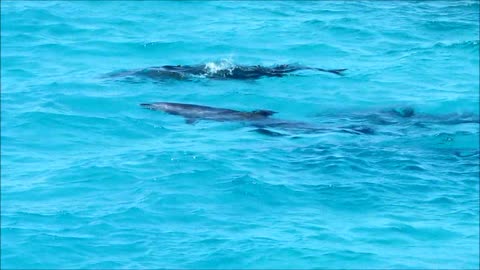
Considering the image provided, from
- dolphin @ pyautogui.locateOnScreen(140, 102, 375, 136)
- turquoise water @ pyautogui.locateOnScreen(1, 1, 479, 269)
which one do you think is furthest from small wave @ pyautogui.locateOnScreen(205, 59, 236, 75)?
dolphin @ pyautogui.locateOnScreen(140, 102, 375, 136)

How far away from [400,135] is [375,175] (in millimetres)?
1580

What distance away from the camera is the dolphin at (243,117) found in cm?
1217

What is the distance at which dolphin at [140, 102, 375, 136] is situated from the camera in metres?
12.2

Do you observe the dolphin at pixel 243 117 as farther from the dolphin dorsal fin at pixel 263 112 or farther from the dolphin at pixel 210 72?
the dolphin at pixel 210 72

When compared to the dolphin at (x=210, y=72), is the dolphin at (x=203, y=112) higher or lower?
lower

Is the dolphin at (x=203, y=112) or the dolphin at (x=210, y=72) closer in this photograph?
the dolphin at (x=203, y=112)

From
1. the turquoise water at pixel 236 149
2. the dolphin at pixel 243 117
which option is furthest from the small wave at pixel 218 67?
the dolphin at pixel 243 117

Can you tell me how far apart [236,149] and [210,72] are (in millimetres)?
3547

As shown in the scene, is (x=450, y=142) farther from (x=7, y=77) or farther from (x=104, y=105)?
(x=7, y=77)

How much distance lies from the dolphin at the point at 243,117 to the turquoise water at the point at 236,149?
0.27 meters

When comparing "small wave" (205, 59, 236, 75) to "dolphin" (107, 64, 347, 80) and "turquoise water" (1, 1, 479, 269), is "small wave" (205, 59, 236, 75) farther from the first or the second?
"turquoise water" (1, 1, 479, 269)

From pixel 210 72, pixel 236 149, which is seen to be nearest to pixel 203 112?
pixel 236 149

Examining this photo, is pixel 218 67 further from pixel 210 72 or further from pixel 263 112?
pixel 263 112

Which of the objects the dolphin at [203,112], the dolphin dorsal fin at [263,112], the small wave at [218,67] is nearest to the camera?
the dolphin at [203,112]
